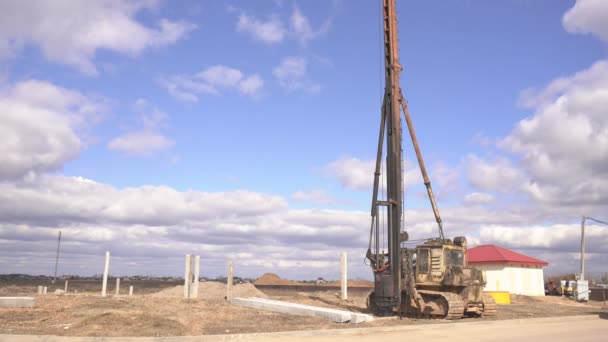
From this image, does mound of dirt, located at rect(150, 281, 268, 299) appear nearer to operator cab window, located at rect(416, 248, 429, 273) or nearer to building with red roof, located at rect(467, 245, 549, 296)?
operator cab window, located at rect(416, 248, 429, 273)

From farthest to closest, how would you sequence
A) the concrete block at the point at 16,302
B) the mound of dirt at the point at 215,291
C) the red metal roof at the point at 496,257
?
the red metal roof at the point at 496,257 → the mound of dirt at the point at 215,291 → the concrete block at the point at 16,302

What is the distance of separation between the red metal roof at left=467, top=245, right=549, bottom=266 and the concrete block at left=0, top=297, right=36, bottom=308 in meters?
37.0

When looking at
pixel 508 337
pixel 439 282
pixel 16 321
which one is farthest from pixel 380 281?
pixel 16 321

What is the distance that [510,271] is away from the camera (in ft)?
151

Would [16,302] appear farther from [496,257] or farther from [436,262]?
[496,257]

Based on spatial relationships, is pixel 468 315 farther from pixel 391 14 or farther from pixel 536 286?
pixel 536 286

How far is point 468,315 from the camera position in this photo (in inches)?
979

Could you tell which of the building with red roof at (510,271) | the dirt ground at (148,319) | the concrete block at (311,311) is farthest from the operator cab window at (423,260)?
the building with red roof at (510,271)

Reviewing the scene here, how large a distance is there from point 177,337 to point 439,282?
1275cm

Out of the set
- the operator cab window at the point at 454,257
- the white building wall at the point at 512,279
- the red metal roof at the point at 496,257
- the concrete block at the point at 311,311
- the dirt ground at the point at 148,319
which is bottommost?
the dirt ground at the point at 148,319

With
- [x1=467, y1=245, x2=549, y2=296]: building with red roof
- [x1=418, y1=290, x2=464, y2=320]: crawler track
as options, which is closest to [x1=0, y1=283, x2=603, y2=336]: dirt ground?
[x1=418, y1=290, x2=464, y2=320]: crawler track

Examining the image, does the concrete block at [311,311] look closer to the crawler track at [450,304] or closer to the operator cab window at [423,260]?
the crawler track at [450,304]

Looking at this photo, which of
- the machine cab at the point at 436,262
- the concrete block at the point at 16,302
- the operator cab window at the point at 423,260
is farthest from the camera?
the operator cab window at the point at 423,260

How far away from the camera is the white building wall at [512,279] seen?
151ft
